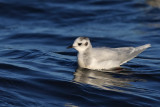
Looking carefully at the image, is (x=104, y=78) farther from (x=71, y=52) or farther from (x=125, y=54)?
(x=71, y=52)

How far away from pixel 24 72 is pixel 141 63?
325cm

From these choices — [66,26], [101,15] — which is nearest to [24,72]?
[66,26]

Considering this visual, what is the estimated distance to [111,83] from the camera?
27.9 feet

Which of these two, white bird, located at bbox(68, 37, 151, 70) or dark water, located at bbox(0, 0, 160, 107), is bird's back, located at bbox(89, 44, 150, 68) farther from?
dark water, located at bbox(0, 0, 160, 107)

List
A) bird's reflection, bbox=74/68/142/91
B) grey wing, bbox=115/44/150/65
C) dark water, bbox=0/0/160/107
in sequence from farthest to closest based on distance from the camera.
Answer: grey wing, bbox=115/44/150/65, bird's reflection, bbox=74/68/142/91, dark water, bbox=0/0/160/107

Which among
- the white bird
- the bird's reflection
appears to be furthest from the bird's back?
the bird's reflection

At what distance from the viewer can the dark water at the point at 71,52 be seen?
7551mm

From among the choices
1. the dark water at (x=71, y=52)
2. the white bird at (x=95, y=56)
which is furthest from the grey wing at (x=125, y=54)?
the dark water at (x=71, y=52)

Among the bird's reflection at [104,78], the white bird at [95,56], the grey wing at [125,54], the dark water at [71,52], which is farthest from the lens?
the grey wing at [125,54]

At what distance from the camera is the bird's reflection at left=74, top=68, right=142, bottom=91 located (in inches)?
329

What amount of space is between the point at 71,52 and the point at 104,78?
288 cm

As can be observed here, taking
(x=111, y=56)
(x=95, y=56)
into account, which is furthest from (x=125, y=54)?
(x=95, y=56)

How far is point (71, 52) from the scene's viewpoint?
38.1 feet

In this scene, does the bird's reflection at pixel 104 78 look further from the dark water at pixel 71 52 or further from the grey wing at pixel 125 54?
the grey wing at pixel 125 54
